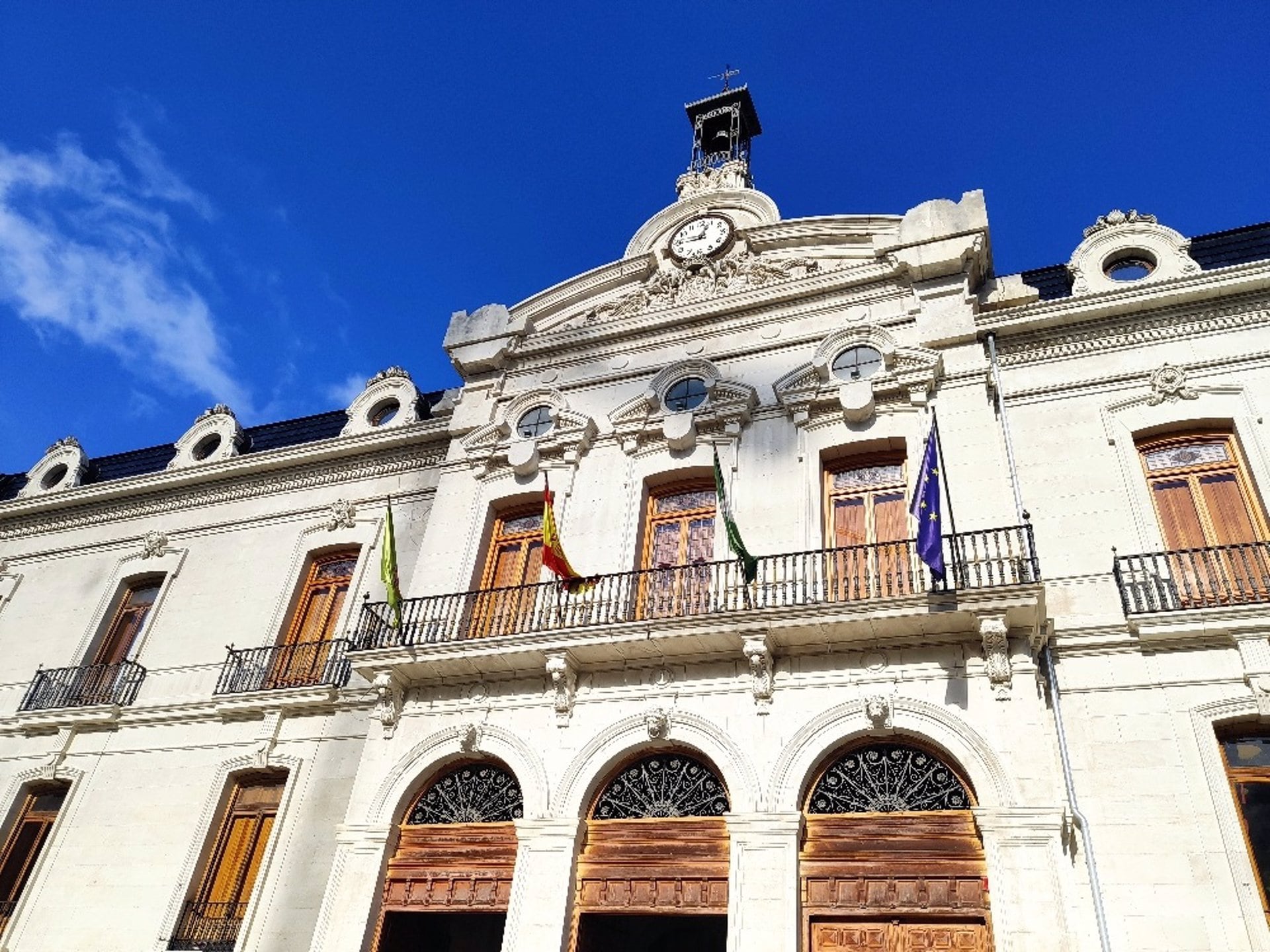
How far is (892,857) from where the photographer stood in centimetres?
891

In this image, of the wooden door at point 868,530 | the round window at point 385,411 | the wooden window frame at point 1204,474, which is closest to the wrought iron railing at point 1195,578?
the wooden window frame at point 1204,474

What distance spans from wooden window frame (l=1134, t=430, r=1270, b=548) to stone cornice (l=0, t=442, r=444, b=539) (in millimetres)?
10398

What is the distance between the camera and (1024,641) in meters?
9.36

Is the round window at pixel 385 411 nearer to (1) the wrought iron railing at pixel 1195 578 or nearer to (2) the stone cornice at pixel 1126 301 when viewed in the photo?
(2) the stone cornice at pixel 1126 301

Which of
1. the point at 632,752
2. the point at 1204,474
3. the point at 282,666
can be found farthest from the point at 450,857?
the point at 1204,474

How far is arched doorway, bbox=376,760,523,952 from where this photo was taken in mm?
10469

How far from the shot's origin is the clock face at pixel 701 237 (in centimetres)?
1483

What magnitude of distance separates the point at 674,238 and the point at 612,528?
556cm

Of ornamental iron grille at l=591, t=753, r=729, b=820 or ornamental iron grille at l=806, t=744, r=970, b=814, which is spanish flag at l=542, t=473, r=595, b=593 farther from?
ornamental iron grille at l=806, t=744, r=970, b=814

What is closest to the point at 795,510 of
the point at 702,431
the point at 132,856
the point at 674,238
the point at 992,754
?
the point at 702,431

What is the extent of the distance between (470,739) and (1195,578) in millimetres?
8238

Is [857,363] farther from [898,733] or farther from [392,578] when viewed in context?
[392,578]

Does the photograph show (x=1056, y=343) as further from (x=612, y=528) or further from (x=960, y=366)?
(x=612, y=528)

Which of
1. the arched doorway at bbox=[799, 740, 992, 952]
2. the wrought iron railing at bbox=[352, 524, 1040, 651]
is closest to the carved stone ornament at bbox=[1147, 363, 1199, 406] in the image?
the wrought iron railing at bbox=[352, 524, 1040, 651]
